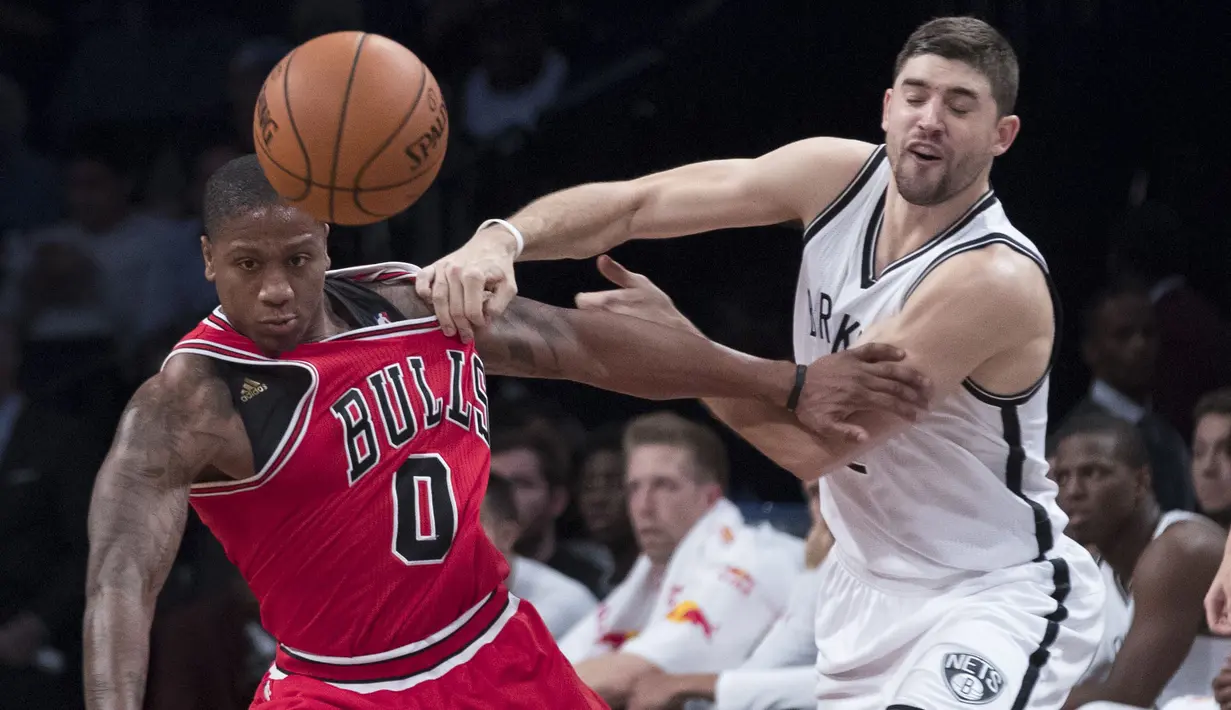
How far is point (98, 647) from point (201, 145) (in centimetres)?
608

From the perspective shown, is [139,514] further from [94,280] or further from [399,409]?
[94,280]

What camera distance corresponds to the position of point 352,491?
3297 mm

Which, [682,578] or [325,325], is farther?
[682,578]

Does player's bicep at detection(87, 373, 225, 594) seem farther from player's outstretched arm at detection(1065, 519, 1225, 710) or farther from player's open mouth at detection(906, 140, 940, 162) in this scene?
player's outstretched arm at detection(1065, 519, 1225, 710)

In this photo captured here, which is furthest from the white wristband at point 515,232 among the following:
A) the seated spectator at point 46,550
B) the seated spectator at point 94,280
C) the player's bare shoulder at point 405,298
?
the seated spectator at point 94,280

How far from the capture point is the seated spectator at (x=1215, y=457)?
5652mm

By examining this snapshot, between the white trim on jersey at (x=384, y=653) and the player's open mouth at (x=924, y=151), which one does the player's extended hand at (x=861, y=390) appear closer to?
the player's open mouth at (x=924, y=151)

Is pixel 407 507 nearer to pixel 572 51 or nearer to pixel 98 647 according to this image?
pixel 98 647

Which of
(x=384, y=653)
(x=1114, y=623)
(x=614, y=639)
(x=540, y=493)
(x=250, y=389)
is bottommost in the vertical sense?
(x=614, y=639)

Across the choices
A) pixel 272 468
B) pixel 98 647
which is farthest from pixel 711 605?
pixel 98 647

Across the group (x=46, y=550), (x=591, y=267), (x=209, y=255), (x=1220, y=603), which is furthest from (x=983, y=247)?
(x=46, y=550)

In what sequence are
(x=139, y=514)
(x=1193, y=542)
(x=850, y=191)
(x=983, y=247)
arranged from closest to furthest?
(x=139, y=514) → (x=983, y=247) → (x=850, y=191) → (x=1193, y=542)

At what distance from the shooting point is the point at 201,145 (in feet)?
28.1

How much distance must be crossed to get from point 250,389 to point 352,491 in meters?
0.29
